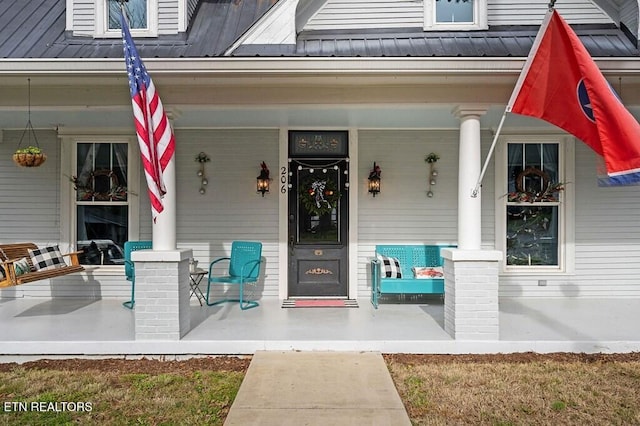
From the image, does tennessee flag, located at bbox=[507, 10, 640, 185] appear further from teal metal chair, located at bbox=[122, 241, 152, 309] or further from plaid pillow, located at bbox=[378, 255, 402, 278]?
teal metal chair, located at bbox=[122, 241, 152, 309]

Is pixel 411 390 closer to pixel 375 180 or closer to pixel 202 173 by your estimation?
pixel 375 180

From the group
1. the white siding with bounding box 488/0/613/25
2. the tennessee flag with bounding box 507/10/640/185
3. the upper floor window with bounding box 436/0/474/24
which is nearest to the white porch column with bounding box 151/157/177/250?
the tennessee flag with bounding box 507/10/640/185

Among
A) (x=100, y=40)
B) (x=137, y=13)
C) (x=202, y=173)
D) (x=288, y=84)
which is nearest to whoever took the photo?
(x=288, y=84)

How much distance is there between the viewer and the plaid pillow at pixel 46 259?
5023 millimetres

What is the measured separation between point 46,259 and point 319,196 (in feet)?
11.3

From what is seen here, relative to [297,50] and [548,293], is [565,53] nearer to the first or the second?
[297,50]

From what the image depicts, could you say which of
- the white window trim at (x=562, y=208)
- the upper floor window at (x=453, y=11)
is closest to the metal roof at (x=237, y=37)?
the upper floor window at (x=453, y=11)

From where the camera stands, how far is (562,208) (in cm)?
605

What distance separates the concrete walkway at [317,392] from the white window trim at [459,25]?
3.95 m

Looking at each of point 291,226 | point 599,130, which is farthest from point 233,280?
point 599,130

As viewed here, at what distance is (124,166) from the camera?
6.10 metres

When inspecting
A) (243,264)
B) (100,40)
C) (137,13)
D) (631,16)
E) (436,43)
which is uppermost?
(137,13)

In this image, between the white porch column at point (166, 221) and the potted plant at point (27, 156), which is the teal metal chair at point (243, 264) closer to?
the white porch column at point (166, 221)

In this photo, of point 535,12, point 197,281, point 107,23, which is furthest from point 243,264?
point 535,12
